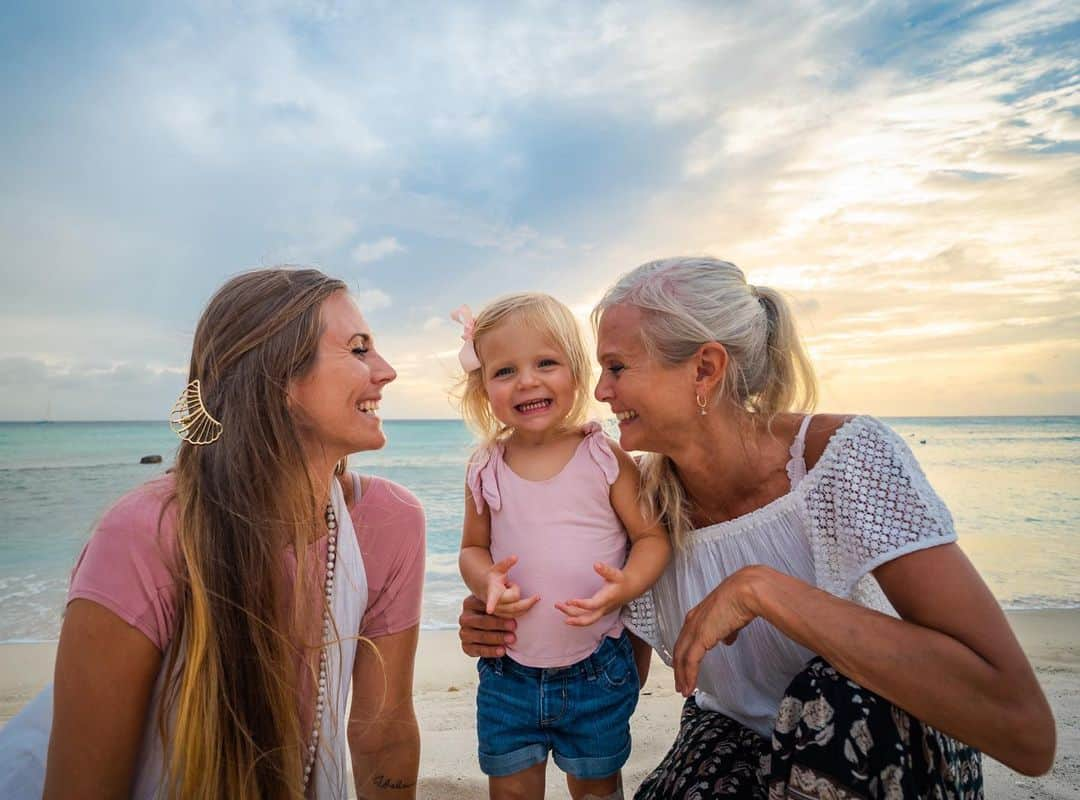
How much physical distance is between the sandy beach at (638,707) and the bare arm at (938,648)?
2083 millimetres

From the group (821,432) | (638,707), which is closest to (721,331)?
(821,432)

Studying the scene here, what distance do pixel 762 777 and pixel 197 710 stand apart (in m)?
1.82

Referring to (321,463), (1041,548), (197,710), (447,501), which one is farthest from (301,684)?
(447,501)

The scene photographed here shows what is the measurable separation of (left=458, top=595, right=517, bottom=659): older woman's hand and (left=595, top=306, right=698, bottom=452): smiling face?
35.9 inches

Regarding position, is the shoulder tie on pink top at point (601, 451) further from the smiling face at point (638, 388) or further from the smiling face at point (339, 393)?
the smiling face at point (339, 393)

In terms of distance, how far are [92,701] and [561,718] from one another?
1643mm

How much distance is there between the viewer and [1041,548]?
10477 mm

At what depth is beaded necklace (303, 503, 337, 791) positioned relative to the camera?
8.05 ft

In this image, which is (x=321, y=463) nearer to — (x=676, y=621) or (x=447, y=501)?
(x=676, y=621)

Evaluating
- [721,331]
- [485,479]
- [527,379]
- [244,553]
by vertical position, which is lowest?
[244,553]

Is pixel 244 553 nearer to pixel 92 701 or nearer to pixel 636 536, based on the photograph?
pixel 92 701

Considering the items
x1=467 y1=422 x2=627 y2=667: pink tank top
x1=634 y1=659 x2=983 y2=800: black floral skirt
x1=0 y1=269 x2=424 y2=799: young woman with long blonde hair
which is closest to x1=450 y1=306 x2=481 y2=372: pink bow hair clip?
x1=467 y1=422 x2=627 y2=667: pink tank top

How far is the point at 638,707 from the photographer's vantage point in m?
4.95

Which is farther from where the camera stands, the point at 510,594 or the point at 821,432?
the point at 510,594
